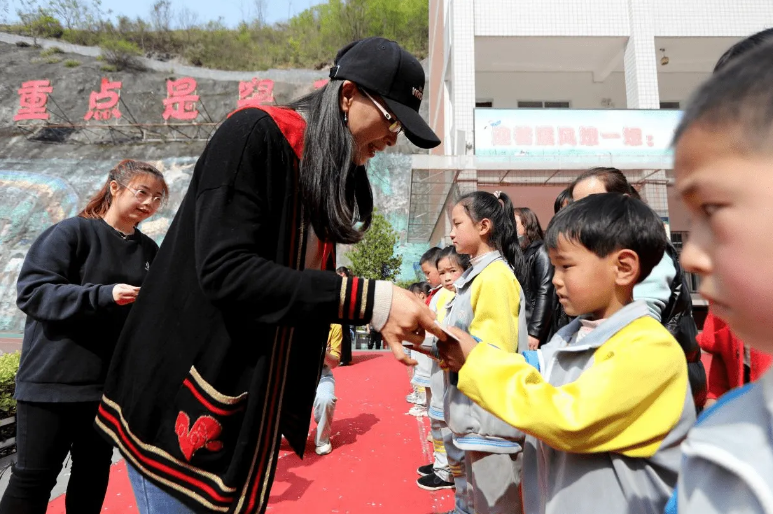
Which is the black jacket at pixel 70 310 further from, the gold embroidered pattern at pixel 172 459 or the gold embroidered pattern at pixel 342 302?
the gold embroidered pattern at pixel 342 302

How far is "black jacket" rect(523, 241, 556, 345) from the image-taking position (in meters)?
3.52

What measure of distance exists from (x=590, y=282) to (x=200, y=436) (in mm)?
1134

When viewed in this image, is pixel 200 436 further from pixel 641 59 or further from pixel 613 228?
pixel 641 59

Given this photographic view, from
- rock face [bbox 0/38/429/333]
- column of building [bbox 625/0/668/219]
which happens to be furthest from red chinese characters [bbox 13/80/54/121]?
column of building [bbox 625/0/668/219]

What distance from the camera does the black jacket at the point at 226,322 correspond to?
1.17 meters

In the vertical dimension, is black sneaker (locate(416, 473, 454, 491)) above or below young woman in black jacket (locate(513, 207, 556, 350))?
below

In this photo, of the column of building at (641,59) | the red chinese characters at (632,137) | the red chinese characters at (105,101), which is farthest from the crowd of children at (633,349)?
the red chinese characters at (105,101)

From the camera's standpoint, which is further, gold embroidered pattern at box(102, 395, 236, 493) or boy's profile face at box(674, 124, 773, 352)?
gold embroidered pattern at box(102, 395, 236, 493)

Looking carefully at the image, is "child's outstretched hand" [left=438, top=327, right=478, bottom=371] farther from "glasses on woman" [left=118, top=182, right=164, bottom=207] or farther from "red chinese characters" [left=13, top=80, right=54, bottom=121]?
"red chinese characters" [left=13, top=80, right=54, bottom=121]

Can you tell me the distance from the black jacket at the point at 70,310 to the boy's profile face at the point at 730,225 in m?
2.08

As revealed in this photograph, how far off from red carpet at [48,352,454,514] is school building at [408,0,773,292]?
606cm

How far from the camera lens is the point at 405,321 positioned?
1.23 metres

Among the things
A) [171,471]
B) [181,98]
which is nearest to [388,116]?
[171,471]

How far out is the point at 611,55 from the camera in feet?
43.4
